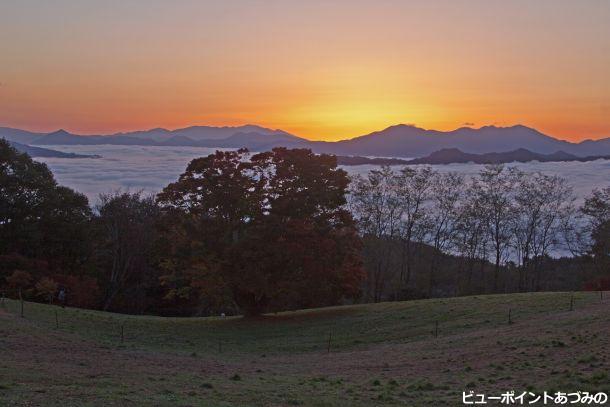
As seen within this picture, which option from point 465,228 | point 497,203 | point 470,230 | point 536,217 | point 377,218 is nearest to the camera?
point 377,218

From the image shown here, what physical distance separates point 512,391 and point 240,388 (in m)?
6.81

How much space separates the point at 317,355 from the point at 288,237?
11776mm

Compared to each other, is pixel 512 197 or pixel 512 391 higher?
pixel 512 197

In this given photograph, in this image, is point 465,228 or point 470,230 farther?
point 470,230

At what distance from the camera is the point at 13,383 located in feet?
42.3

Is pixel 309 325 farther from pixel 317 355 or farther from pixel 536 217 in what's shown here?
pixel 536 217

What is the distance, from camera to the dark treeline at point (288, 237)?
113 ft

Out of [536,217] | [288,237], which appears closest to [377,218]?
[536,217]

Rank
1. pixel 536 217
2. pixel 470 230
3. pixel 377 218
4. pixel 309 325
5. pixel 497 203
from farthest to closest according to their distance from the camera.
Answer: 1. pixel 470 230
2. pixel 536 217
3. pixel 497 203
4. pixel 377 218
5. pixel 309 325

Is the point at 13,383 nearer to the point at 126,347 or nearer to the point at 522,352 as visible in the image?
the point at 126,347

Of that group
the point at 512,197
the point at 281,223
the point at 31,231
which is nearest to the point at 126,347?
the point at 281,223

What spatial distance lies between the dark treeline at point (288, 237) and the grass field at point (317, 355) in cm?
382

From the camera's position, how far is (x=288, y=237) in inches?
1347

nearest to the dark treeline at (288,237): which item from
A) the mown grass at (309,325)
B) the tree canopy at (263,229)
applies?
the tree canopy at (263,229)
